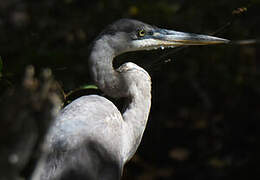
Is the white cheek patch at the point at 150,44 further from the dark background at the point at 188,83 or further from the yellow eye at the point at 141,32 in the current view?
the dark background at the point at 188,83

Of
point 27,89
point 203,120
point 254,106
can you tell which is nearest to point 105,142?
point 27,89

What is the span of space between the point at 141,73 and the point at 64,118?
2.13 ft

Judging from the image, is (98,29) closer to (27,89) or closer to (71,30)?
(71,30)

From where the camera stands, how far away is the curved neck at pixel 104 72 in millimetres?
2770

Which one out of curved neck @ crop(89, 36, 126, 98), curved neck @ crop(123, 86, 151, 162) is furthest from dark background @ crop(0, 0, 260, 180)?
curved neck @ crop(123, 86, 151, 162)

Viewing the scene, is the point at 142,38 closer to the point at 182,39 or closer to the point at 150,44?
the point at 150,44

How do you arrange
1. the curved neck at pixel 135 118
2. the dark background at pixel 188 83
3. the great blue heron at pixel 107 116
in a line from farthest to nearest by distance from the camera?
1. the dark background at pixel 188 83
2. the curved neck at pixel 135 118
3. the great blue heron at pixel 107 116

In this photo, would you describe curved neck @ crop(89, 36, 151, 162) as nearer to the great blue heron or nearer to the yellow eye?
the great blue heron

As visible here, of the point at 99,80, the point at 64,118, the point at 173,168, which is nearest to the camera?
the point at 64,118

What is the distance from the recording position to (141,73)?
2.85 meters

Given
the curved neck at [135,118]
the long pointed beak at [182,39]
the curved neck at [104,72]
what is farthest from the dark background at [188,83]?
the curved neck at [135,118]


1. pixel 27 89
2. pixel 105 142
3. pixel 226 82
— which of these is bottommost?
pixel 226 82

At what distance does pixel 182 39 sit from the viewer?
2967mm

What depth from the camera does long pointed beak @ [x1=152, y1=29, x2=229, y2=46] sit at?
2934 mm
